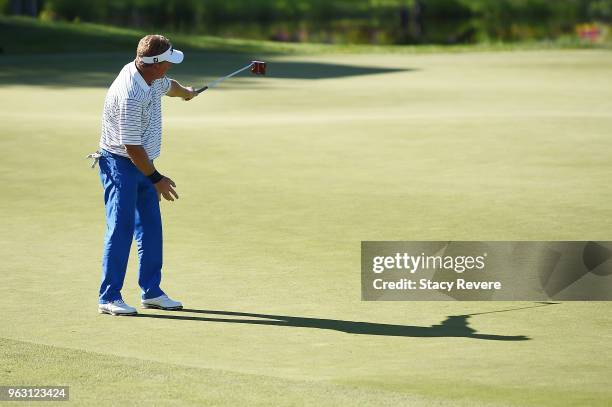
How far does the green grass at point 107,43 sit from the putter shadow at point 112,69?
185 cm

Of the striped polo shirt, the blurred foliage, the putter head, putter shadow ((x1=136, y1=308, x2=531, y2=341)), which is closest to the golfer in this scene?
the striped polo shirt

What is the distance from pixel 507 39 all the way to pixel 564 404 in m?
48.0

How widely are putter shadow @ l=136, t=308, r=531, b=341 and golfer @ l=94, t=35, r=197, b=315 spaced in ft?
0.97

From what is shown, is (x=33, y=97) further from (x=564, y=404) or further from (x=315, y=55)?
(x=564, y=404)

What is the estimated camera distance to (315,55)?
3947cm

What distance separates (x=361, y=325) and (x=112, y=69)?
78.8 ft

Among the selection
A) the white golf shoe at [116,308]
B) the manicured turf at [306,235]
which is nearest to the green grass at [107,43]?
the manicured turf at [306,235]

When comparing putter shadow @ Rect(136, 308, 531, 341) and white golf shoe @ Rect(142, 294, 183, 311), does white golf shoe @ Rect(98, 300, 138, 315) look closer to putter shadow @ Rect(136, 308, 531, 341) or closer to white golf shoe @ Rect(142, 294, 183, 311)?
putter shadow @ Rect(136, 308, 531, 341)

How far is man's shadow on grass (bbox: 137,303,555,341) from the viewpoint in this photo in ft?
29.3

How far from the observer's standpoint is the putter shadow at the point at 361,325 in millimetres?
8938

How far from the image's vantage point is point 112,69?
3250cm

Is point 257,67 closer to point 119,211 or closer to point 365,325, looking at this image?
point 119,211

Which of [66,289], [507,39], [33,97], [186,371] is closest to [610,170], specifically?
[66,289]

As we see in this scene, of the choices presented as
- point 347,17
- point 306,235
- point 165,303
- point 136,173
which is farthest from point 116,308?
point 347,17
